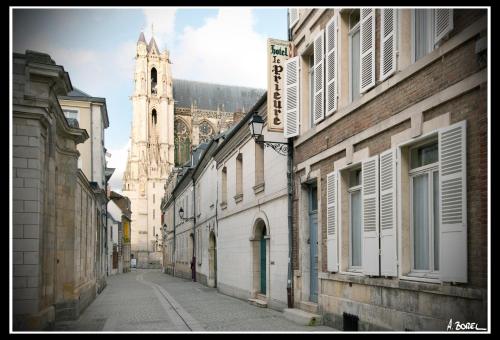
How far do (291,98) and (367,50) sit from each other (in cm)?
379

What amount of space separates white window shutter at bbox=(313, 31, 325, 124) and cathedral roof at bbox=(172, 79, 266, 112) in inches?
3241

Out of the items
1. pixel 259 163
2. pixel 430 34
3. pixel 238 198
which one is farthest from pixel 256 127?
pixel 430 34

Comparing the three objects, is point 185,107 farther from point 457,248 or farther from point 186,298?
point 457,248

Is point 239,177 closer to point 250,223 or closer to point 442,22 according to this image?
point 250,223

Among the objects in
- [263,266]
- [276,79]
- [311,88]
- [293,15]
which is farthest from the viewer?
[263,266]

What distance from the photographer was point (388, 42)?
8547 mm

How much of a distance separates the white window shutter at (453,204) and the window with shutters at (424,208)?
0.58 metres

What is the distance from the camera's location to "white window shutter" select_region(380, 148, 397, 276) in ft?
27.3

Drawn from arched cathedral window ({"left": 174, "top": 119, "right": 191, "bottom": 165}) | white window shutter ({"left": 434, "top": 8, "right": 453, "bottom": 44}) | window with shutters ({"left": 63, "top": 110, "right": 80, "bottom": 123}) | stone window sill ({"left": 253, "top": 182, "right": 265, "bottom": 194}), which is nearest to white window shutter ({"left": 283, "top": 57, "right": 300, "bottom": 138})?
stone window sill ({"left": 253, "top": 182, "right": 265, "bottom": 194})

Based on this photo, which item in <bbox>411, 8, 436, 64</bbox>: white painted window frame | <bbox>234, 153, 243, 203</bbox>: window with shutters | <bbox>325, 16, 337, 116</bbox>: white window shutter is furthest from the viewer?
<bbox>234, 153, 243, 203</bbox>: window with shutters

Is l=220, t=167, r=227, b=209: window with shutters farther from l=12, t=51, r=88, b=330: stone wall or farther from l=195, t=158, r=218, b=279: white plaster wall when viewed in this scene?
l=12, t=51, r=88, b=330: stone wall

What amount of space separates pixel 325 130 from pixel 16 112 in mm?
5631

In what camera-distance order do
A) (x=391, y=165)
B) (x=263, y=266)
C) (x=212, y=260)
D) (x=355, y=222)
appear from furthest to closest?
(x=212, y=260), (x=263, y=266), (x=355, y=222), (x=391, y=165)
